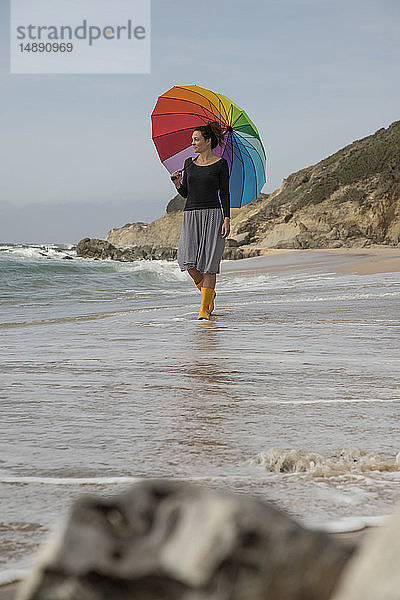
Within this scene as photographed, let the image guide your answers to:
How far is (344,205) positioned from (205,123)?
31896 mm

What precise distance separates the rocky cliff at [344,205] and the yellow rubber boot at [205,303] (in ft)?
77.0

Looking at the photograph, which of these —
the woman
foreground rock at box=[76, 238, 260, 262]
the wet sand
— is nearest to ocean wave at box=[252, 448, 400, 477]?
the woman

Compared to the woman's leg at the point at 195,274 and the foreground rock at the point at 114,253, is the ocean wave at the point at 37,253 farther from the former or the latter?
the woman's leg at the point at 195,274

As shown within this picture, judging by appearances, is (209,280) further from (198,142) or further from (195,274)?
(198,142)

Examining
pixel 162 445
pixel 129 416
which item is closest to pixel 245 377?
pixel 129 416

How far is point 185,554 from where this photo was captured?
612mm

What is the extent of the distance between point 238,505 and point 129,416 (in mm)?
1812

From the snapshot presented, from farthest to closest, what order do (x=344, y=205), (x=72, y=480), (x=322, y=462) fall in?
(x=344, y=205) < (x=322, y=462) < (x=72, y=480)

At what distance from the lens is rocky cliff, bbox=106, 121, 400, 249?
34.7 m

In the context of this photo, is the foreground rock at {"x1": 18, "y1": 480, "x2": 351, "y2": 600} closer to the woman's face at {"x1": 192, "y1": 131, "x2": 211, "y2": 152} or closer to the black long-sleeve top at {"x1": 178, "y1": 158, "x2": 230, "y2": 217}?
the black long-sleeve top at {"x1": 178, "y1": 158, "x2": 230, "y2": 217}

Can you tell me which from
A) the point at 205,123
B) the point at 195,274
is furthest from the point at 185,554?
the point at 205,123

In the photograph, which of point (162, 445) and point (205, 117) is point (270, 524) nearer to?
point (162, 445)

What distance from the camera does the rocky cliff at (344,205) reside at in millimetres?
34719

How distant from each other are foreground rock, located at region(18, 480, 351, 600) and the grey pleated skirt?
19.4 ft
